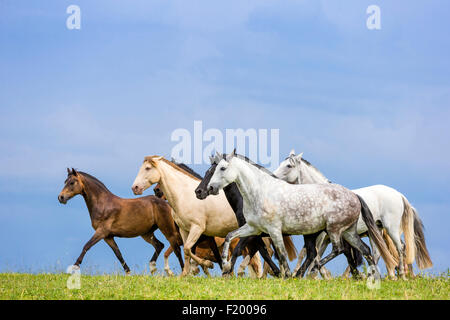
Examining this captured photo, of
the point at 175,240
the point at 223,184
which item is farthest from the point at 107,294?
the point at 175,240

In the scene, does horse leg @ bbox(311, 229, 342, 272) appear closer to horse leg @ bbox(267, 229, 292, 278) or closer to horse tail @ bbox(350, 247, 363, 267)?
horse leg @ bbox(267, 229, 292, 278)

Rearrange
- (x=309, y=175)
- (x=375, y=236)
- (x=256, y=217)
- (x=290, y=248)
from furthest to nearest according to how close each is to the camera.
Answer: (x=290, y=248)
(x=309, y=175)
(x=375, y=236)
(x=256, y=217)

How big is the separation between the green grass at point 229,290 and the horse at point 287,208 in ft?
2.23

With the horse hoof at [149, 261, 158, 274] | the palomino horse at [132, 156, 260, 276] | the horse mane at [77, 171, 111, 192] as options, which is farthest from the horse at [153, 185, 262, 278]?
the horse mane at [77, 171, 111, 192]

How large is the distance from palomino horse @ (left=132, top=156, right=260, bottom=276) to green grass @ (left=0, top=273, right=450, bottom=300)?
1.44m

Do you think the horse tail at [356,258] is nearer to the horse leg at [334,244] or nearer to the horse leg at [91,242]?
the horse leg at [334,244]

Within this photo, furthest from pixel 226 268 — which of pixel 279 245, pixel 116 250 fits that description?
pixel 116 250

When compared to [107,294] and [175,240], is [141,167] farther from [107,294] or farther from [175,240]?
[107,294]

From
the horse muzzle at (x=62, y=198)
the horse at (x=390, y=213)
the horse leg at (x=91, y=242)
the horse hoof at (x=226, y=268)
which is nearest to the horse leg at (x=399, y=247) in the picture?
the horse at (x=390, y=213)

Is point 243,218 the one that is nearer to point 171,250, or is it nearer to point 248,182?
point 248,182

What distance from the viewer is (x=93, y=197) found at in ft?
51.5

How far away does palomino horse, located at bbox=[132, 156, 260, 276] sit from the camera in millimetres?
13328

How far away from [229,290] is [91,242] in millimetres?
6603

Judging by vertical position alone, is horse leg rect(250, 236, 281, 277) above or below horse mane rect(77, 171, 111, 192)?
below
